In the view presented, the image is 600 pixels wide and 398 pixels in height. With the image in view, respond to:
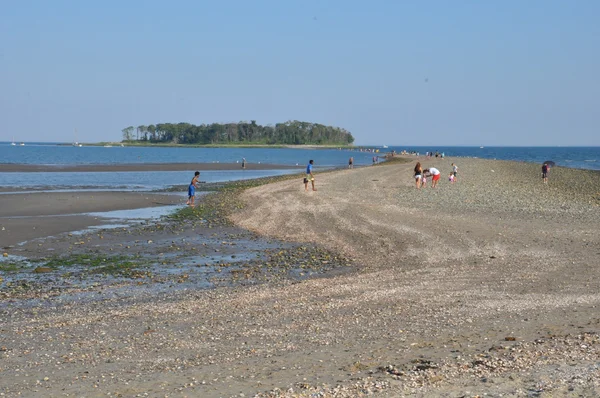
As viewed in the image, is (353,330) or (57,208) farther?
(57,208)

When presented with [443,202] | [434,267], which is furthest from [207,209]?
[434,267]

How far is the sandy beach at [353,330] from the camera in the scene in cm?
812

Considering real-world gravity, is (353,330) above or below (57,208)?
above

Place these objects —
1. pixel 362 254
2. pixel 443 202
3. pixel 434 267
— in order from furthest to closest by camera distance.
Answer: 1. pixel 443 202
2. pixel 362 254
3. pixel 434 267

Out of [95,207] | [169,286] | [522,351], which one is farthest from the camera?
[95,207]

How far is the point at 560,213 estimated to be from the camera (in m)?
28.3

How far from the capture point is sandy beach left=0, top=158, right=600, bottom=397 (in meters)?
8.12

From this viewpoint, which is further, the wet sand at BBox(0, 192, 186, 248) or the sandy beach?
the wet sand at BBox(0, 192, 186, 248)

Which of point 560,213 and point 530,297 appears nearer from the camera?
point 530,297

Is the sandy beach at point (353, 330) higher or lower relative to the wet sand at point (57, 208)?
higher

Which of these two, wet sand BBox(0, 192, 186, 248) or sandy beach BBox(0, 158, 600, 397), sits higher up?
sandy beach BBox(0, 158, 600, 397)

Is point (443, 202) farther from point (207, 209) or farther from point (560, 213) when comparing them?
point (207, 209)

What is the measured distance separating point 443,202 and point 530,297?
20.7m

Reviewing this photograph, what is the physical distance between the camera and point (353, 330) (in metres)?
10.7
